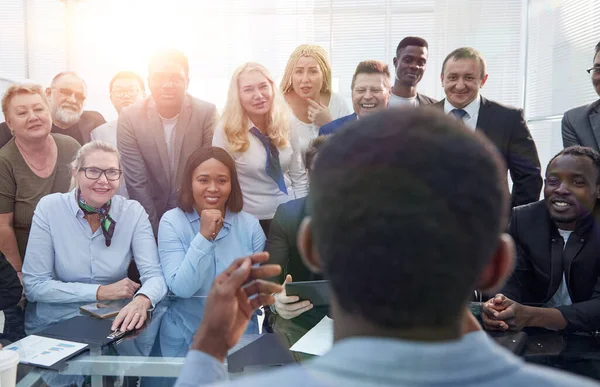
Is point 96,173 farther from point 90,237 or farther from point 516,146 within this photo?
point 516,146

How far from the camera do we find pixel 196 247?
2.33 m

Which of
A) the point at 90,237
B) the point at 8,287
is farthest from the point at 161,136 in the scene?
the point at 8,287

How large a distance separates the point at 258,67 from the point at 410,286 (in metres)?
2.60

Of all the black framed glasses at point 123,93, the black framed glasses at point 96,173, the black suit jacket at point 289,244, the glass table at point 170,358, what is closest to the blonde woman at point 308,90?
the black suit jacket at point 289,244

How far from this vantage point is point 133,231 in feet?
8.34

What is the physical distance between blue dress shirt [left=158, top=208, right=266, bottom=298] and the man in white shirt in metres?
1.88

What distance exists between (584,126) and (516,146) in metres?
0.39

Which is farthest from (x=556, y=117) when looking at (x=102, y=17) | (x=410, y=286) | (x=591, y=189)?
(x=410, y=286)

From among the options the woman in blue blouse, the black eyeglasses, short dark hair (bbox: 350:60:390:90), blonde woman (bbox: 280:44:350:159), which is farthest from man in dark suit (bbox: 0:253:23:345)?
short dark hair (bbox: 350:60:390:90)

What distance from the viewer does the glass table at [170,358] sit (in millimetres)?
1417

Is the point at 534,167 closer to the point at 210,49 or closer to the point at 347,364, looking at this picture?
the point at 347,364

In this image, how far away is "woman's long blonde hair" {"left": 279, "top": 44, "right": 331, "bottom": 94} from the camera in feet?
10.4

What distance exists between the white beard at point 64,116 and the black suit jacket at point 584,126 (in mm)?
3267

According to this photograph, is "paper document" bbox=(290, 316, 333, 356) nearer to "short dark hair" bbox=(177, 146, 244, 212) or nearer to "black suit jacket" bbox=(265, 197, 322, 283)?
"black suit jacket" bbox=(265, 197, 322, 283)
